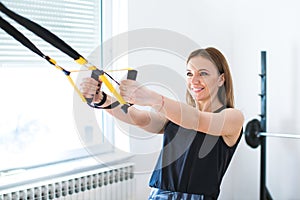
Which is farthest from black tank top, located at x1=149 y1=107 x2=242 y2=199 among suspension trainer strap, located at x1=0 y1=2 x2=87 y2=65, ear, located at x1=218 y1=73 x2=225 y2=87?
suspension trainer strap, located at x1=0 y1=2 x2=87 y2=65

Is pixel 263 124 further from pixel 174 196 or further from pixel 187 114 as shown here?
pixel 187 114

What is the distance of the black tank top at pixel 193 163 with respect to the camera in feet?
6.09

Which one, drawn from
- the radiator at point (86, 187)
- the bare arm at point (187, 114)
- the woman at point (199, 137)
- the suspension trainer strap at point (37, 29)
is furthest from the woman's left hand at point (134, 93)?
the radiator at point (86, 187)

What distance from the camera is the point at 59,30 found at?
250 cm

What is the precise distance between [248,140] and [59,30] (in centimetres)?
143

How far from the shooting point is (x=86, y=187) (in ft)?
8.02

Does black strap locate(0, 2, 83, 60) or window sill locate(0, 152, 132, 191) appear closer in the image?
black strap locate(0, 2, 83, 60)

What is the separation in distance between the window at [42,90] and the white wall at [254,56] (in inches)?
19.5

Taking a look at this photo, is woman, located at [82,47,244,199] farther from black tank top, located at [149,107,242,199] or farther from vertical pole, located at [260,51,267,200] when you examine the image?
vertical pole, located at [260,51,267,200]

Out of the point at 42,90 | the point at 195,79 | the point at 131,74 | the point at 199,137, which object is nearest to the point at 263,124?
the point at 199,137

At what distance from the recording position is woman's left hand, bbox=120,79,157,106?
1.32m

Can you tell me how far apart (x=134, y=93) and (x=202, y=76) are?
0.55 m

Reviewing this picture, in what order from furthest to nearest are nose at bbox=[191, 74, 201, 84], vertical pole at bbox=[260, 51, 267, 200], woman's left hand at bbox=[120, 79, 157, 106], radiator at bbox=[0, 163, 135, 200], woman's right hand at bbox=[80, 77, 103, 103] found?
1. vertical pole at bbox=[260, 51, 267, 200]
2. radiator at bbox=[0, 163, 135, 200]
3. nose at bbox=[191, 74, 201, 84]
4. woman's right hand at bbox=[80, 77, 103, 103]
5. woman's left hand at bbox=[120, 79, 157, 106]

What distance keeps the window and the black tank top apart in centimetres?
52
